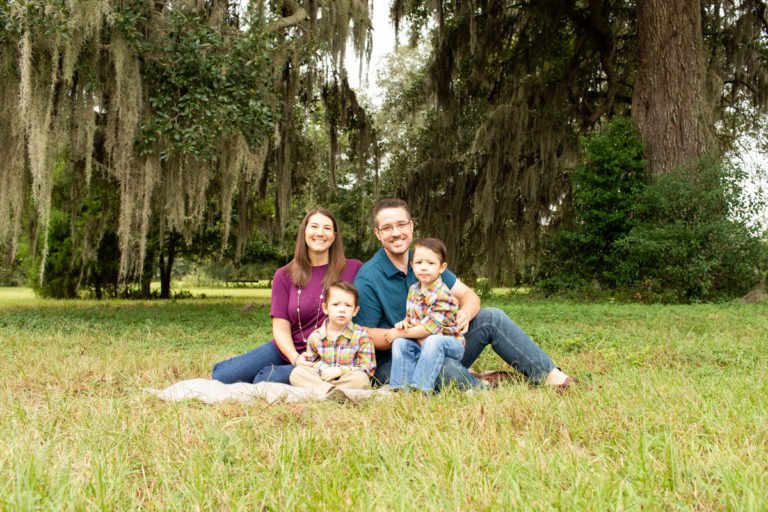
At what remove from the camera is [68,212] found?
520 inches

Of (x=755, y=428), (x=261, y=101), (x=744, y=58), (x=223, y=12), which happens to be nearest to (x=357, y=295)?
(x=755, y=428)

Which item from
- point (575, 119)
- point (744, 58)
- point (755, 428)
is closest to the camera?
point (755, 428)

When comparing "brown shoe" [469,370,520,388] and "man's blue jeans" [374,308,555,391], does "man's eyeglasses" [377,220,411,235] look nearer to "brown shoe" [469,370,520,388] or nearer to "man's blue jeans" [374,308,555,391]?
"man's blue jeans" [374,308,555,391]

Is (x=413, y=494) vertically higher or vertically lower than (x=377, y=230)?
lower

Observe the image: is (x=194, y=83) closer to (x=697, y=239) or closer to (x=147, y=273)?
(x=697, y=239)

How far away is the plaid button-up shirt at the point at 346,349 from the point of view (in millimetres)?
3041

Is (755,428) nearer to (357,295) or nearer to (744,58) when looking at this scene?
(357,295)

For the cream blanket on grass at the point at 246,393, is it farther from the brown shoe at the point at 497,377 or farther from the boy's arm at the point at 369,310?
the brown shoe at the point at 497,377

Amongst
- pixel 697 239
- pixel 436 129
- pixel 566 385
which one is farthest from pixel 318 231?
pixel 436 129

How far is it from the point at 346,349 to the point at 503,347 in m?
0.92

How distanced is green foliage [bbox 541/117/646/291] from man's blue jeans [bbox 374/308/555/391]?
762 centimetres

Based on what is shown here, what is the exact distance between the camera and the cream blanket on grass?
267 centimetres

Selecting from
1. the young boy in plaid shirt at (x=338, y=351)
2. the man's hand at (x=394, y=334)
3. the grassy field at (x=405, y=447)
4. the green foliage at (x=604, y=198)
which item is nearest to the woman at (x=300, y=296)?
the young boy in plaid shirt at (x=338, y=351)

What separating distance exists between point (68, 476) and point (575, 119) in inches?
489
